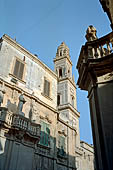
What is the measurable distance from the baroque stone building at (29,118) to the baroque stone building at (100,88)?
798 centimetres

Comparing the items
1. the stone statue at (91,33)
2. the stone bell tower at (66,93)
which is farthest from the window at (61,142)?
the stone statue at (91,33)

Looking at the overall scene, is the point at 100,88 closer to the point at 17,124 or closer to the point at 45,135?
the point at 17,124

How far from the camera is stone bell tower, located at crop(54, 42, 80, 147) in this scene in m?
26.2

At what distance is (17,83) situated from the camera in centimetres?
1570

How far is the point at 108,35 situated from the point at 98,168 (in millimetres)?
4547

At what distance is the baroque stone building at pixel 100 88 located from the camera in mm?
4586

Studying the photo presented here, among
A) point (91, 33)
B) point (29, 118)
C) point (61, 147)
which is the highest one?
point (91, 33)

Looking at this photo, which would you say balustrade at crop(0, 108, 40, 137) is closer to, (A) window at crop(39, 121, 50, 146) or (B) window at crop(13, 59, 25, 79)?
(A) window at crop(39, 121, 50, 146)

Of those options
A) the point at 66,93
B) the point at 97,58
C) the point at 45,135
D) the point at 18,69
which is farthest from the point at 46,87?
the point at 97,58

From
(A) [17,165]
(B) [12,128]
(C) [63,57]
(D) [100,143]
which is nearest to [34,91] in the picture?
(B) [12,128]

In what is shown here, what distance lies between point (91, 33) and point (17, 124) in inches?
341

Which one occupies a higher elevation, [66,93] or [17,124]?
[66,93]

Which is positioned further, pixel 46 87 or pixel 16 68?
pixel 46 87

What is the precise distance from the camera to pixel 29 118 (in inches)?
582
